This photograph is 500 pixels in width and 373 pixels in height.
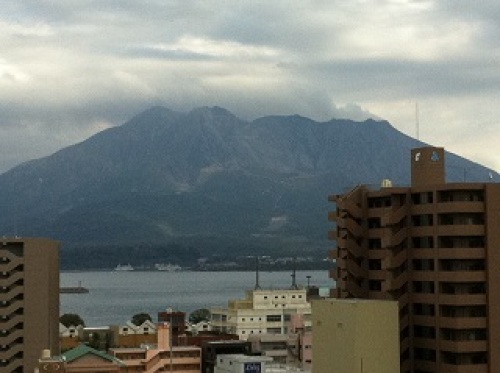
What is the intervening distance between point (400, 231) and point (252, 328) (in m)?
61.5

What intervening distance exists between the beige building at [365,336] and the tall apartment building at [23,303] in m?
28.8

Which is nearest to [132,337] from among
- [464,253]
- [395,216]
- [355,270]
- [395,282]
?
[355,270]

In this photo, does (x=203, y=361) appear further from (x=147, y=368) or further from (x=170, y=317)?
(x=170, y=317)

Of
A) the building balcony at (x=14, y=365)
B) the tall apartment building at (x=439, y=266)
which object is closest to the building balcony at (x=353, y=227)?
the tall apartment building at (x=439, y=266)

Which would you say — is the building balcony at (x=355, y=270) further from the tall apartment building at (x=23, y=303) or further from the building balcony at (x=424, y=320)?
the tall apartment building at (x=23, y=303)

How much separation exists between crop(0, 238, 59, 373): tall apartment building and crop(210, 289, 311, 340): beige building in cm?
3845

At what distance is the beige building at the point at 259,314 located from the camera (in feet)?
353

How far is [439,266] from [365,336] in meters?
5.23

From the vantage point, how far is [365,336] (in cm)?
4372

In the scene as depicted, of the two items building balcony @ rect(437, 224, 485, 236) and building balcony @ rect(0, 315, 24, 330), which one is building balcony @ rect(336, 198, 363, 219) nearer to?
building balcony @ rect(437, 224, 485, 236)

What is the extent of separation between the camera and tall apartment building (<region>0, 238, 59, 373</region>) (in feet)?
219

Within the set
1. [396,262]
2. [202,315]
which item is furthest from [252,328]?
[396,262]

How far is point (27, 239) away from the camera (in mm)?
67062

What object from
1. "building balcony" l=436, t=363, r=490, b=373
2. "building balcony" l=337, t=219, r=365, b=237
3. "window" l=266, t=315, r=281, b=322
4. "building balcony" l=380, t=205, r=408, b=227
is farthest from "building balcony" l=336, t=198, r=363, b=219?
"window" l=266, t=315, r=281, b=322
